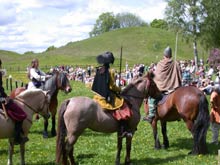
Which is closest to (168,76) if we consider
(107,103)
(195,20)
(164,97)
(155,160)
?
(164,97)

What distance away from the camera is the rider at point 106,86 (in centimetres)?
903

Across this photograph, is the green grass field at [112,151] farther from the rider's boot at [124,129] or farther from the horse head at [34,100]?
the horse head at [34,100]

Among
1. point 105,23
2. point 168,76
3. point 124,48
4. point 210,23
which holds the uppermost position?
point 105,23

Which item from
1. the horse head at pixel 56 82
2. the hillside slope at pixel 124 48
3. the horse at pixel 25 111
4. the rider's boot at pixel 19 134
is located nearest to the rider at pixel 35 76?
the horse head at pixel 56 82

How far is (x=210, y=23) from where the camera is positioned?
5366 centimetres

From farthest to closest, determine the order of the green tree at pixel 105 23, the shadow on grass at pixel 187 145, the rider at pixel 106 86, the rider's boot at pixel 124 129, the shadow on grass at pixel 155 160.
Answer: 1. the green tree at pixel 105 23
2. the shadow on grass at pixel 187 145
3. the shadow on grass at pixel 155 160
4. the rider's boot at pixel 124 129
5. the rider at pixel 106 86

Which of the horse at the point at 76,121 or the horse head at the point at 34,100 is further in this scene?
the horse head at the point at 34,100

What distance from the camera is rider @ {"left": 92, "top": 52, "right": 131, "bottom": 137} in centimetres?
903

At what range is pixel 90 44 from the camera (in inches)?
4011

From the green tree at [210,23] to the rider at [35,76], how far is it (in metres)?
43.7

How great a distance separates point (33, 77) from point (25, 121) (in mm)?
4078

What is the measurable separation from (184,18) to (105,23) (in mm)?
88031

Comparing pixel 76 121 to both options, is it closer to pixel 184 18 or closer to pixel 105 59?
pixel 105 59

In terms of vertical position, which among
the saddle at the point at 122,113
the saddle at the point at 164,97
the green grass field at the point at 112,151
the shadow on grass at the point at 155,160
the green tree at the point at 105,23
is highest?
the green tree at the point at 105,23
